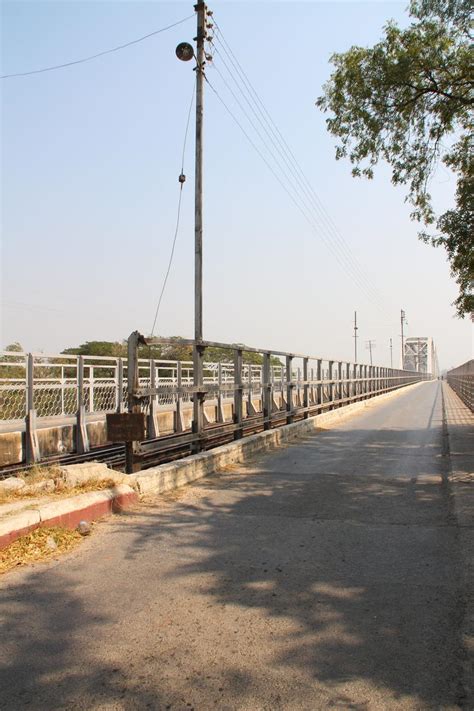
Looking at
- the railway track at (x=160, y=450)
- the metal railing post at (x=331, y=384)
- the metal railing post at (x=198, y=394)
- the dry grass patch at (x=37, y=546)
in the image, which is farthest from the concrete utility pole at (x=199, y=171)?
the dry grass patch at (x=37, y=546)

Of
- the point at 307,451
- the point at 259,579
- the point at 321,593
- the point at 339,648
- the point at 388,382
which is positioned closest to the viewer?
the point at 339,648

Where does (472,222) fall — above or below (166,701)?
above

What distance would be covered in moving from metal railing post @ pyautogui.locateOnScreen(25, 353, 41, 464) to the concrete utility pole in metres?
6.20

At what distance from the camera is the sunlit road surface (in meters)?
2.37

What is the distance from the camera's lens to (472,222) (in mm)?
10398

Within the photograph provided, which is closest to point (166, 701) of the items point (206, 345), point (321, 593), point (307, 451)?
point (321, 593)

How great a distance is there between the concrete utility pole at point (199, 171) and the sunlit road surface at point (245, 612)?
11.3 m

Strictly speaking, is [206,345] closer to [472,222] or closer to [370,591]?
[370,591]

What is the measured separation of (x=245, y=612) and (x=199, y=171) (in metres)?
14.8

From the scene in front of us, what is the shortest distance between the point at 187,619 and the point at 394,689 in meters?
1.16

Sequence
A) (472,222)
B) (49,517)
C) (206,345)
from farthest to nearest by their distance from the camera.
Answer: (472,222)
(206,345)
(49,517)

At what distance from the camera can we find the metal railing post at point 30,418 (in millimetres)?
10641

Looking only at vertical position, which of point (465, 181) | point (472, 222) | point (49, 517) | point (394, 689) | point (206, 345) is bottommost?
point (394, 689)

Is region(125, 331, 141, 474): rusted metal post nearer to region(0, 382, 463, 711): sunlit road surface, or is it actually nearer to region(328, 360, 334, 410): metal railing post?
region(0, 382, 463, 711): sunlit road surface
